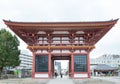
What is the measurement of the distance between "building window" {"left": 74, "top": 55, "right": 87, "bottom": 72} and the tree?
19622 millimetres

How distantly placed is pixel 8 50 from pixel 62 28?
21.7 m

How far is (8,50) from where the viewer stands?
56.3 m

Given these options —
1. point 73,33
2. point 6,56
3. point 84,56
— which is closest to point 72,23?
point 73,33

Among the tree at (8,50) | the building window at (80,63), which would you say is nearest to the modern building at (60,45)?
the building window at (80,63)

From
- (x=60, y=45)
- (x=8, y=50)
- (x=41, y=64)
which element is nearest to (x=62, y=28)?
(x=60, y=45)

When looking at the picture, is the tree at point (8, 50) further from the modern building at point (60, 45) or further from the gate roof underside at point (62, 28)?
the modern building at point (60, 45)

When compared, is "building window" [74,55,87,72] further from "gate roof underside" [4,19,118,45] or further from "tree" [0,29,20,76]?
"tree" [0,29,20,76]

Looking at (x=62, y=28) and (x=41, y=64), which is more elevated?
(x=62, y=28)

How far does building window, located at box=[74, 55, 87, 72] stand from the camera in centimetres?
3950

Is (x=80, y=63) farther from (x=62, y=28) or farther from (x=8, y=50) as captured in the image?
(x=8, y=50)

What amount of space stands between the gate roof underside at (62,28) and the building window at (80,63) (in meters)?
2.42

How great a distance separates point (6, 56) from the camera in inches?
2164

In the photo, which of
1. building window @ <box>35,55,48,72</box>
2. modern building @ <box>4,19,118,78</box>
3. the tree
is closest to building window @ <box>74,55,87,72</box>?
modern building @ <box>4,19,118,78</box>

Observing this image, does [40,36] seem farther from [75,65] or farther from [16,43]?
[16,43]
